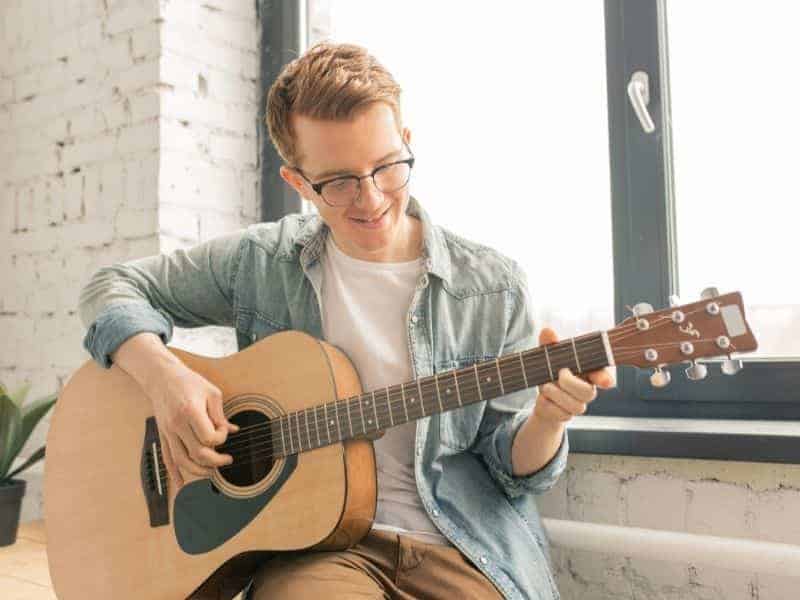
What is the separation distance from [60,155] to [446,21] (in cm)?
111

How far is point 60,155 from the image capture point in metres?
2.25

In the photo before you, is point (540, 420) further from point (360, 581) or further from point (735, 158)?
point (735, 158)

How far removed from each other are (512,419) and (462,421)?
81mm

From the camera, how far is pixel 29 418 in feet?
6.44

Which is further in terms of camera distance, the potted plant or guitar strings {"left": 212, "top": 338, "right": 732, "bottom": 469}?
the potted plant

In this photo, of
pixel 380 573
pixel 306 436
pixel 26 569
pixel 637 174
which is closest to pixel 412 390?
pixel 306 436

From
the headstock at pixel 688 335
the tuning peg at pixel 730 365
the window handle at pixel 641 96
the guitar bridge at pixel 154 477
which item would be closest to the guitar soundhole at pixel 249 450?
the guitar bridge at pixel 154 477

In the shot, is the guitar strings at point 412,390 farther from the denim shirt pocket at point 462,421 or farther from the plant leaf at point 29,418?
the plant leaf at point 29,418

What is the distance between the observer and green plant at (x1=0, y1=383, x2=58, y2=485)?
1908mm

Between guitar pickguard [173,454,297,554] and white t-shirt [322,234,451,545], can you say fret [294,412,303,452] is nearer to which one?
guitar pickguard [173,454,297,554]

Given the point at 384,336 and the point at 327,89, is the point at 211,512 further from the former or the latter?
the point at 327,89

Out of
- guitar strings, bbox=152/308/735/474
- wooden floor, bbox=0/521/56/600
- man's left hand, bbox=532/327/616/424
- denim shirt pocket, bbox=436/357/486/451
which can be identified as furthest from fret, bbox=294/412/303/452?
wooden floor, bbox=0/521/56/600

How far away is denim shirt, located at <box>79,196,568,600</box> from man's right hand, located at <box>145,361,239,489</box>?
0.15m

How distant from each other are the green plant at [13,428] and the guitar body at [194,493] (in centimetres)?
49
